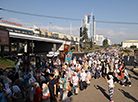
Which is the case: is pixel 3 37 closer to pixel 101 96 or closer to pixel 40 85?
pixel 40 85

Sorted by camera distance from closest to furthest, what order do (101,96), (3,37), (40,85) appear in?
(40,85), (101,96), (3,37)

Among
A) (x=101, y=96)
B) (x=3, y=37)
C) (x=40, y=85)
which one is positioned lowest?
(x=101, y=96)

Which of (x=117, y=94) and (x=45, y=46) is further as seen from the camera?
(x=45, y=46)

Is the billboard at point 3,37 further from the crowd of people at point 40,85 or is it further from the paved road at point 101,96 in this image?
the paved road at point 101,96

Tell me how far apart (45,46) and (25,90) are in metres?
41.8

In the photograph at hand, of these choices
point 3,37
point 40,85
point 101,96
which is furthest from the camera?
point 3,37

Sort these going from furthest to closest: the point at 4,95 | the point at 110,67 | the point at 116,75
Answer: the point at 110,67 → the point at 116,75 → the point at 4,95

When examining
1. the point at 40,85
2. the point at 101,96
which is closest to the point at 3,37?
the point at 40,85

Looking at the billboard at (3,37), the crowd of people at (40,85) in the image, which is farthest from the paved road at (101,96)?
the billboard at (3,37)

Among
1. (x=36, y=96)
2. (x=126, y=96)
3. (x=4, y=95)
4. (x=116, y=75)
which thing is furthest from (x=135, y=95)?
(x=4, y=95)

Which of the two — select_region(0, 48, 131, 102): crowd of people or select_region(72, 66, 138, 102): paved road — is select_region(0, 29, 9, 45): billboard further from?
select_region(72, 66, 138, 102): paved road

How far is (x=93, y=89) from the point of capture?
382 inches

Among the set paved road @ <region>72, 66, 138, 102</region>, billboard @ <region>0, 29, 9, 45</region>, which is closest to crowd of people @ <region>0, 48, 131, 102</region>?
paved road @ <region>72, 66, 138, 102</region>

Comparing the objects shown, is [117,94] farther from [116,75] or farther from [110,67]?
[110,67]
